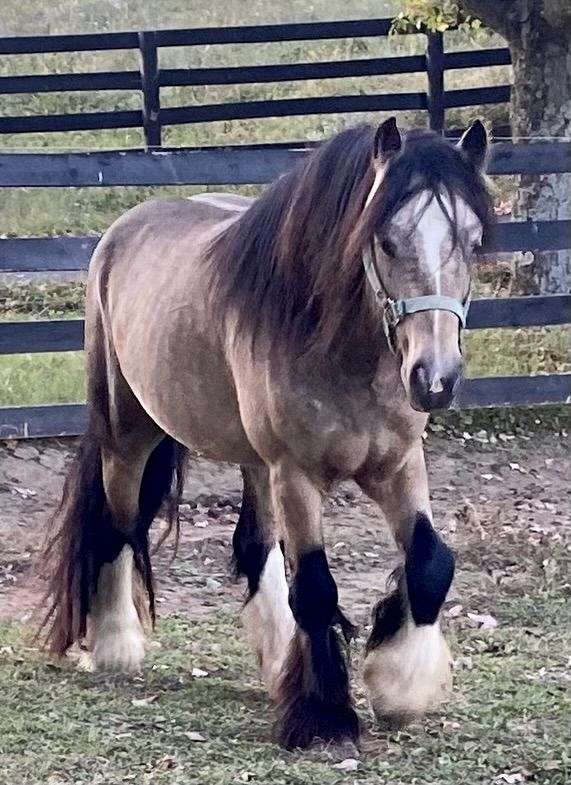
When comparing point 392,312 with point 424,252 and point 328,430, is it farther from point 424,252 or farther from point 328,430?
point 328,430

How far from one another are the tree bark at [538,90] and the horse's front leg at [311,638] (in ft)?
16.7

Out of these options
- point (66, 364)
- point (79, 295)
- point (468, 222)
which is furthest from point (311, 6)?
point (468, 222)

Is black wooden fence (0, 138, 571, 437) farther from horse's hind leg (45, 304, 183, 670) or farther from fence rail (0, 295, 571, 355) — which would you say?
horse's hind leg (45, 304, 183, 670)

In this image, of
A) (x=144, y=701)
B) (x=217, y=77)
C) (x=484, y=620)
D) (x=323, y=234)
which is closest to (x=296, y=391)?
(x=323, y=234)

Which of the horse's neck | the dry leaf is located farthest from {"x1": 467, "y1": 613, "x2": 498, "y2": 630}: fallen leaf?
the horse's neck

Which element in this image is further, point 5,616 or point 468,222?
point 5,616

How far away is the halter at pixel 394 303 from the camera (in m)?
3.21

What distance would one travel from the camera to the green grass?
11.6 ft

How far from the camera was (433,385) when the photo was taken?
10.2ft

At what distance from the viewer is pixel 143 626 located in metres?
4.72

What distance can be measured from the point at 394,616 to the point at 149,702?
860mm

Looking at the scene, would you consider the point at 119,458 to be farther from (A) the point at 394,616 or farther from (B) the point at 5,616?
(A) the point at 394,616

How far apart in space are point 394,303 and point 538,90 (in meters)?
5.87

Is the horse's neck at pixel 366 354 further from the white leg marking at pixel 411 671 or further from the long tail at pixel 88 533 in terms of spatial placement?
the long tail at pixel 88 533
